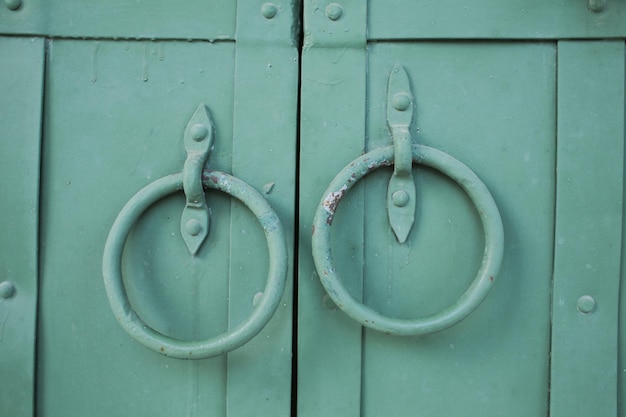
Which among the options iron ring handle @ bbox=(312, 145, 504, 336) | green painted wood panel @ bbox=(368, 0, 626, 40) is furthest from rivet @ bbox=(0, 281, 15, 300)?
green painted wood panel @ bbox=(368, 0, 626, 40)

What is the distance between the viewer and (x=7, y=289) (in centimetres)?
74

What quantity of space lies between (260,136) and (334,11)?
184mm

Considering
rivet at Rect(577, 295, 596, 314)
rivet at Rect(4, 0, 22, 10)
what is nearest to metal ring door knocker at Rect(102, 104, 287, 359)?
rivet at Rect(4, 0, 22, 10)

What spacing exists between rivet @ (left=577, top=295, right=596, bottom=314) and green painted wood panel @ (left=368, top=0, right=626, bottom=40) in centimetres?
33

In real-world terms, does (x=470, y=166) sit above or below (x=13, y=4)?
below

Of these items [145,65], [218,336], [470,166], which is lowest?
[218,336]

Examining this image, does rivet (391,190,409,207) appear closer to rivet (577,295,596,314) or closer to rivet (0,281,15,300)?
rivet (577,295,596,314)

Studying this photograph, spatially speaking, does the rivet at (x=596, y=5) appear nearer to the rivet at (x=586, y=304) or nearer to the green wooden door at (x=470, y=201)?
the green wooden door at (x=470, y=201)

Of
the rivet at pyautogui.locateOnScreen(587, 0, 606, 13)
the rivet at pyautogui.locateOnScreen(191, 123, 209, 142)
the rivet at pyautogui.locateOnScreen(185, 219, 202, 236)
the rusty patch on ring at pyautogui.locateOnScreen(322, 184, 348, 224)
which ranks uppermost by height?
the rivet at pyautogui.locateOnScreen(587, 0, 606, 13)

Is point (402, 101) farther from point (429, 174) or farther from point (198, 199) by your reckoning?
point (198, 199)

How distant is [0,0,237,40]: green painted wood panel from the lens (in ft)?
2.41

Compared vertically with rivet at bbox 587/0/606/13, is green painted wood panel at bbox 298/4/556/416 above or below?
below

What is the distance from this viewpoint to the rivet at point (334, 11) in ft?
2.39

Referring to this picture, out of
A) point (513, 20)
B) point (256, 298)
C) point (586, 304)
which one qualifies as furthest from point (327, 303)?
point (513, 20)
